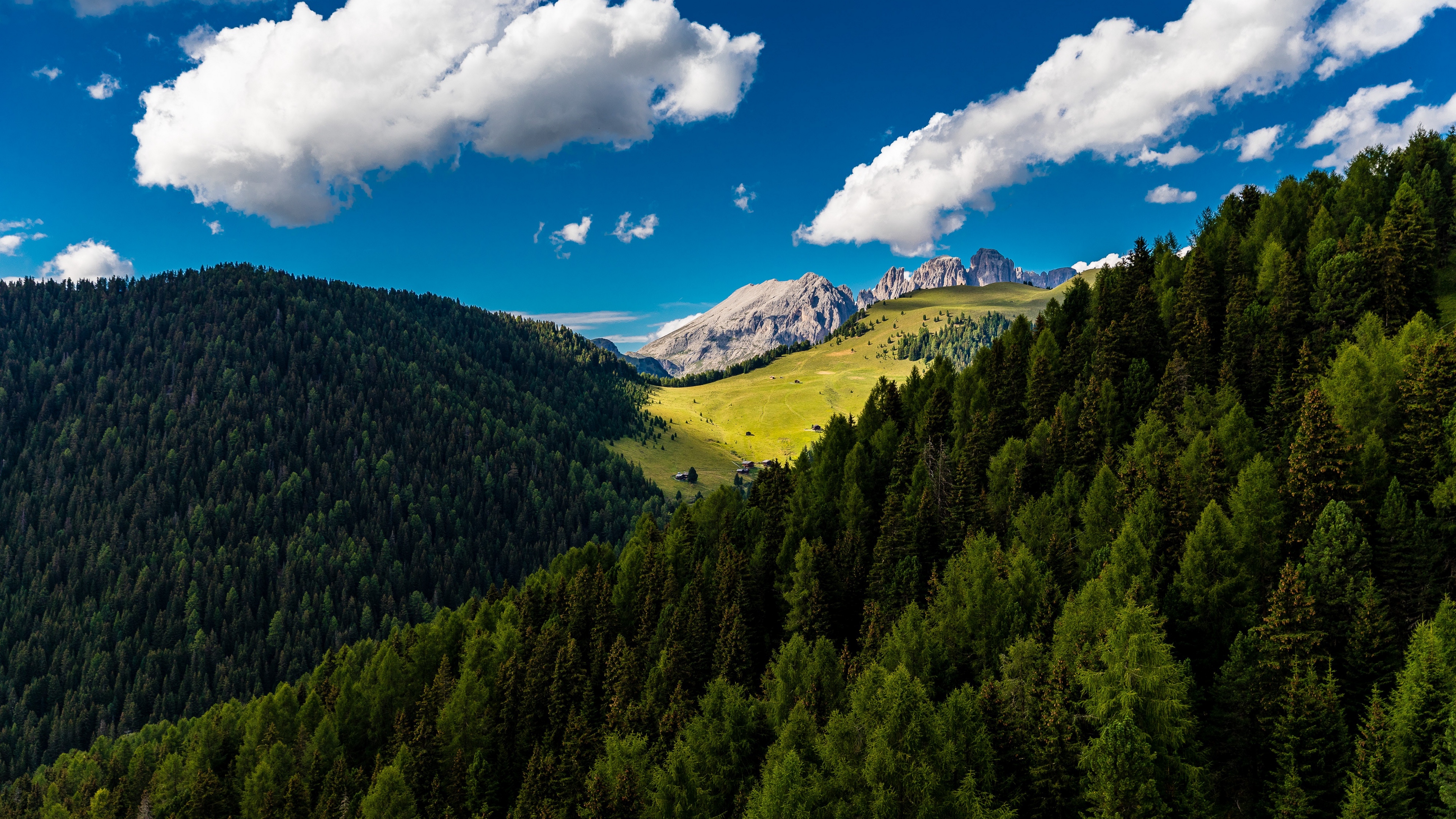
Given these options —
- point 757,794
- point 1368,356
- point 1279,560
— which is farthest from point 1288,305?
point 757,794

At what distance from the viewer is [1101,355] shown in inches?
3804

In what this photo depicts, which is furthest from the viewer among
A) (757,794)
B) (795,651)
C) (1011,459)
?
(1011,459)

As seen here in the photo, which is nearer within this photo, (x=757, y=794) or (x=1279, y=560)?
(x=757, y=794)

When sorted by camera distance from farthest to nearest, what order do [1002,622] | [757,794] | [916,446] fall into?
[916,446]
[1002,622]
[757,794]

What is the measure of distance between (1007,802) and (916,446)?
6378 cm

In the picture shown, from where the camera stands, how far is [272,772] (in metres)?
94.8

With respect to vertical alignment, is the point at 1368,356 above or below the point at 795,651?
above

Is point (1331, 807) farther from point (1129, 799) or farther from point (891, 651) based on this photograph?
point (891, 651)

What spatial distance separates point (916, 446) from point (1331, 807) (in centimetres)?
6582

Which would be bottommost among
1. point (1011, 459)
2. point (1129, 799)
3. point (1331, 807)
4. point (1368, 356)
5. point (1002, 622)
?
point (1331, 807)

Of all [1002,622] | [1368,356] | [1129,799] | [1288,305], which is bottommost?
[1129,799]

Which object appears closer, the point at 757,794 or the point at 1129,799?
the point at 1129,799

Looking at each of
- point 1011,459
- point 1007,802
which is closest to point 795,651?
point 1007,802

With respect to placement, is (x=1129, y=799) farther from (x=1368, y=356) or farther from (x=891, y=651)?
(x=1368, y=356)
